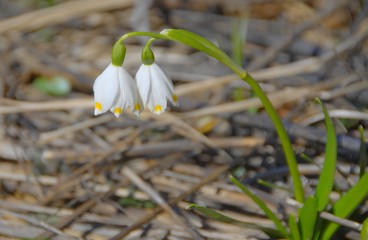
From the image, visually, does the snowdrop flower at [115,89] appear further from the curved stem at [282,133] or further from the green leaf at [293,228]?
the green leaf at [293,228]

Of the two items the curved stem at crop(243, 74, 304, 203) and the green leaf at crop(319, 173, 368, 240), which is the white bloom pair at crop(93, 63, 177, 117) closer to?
the curved stem at crop(243, 74, 304, 203)

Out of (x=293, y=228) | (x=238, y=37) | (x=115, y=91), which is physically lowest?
(x=293, y=228)

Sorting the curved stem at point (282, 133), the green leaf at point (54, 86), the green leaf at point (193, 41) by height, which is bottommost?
the curved stem at point (282, 133)

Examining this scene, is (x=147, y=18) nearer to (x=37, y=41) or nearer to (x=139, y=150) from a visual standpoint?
(x=37, y=41)

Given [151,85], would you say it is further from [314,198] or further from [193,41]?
[314,198]

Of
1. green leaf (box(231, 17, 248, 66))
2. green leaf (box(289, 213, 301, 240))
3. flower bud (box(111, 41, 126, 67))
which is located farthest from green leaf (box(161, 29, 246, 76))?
green leaf (box(231, 17, 248, 66))

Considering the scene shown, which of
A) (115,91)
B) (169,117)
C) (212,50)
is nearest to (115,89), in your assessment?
(115,91)

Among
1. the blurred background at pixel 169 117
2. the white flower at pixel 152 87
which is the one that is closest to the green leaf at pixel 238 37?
the blurred background at pixel 169 117
